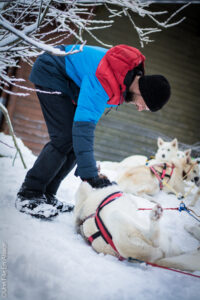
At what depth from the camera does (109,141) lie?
24.5 ft

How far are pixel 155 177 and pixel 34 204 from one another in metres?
2.72

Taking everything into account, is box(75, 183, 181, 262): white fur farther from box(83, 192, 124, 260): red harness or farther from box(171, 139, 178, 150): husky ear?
box(171, 139, 178, 150): husky ear

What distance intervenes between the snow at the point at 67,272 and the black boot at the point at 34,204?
0.08m

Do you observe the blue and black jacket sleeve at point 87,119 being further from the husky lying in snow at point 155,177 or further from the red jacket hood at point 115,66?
the husky lying in snow at point 155,177

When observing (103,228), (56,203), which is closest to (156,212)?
(103,228)

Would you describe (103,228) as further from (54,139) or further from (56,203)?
(54,139)

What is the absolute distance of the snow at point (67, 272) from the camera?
109 cm

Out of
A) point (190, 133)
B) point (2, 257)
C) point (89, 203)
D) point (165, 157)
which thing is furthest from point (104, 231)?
point (190, 133)

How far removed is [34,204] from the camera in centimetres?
211

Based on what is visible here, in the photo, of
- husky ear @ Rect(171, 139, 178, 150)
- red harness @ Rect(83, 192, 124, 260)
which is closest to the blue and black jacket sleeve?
red harness @ Rect(83, 192, 124, 260)

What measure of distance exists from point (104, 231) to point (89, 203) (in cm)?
42

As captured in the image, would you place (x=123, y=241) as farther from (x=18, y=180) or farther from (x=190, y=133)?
(x=190, y=133)

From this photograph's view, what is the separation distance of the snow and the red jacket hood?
131 cm

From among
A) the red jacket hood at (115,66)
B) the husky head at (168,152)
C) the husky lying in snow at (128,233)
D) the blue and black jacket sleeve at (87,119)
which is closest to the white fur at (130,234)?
the husky lying in snow at (128,233)
